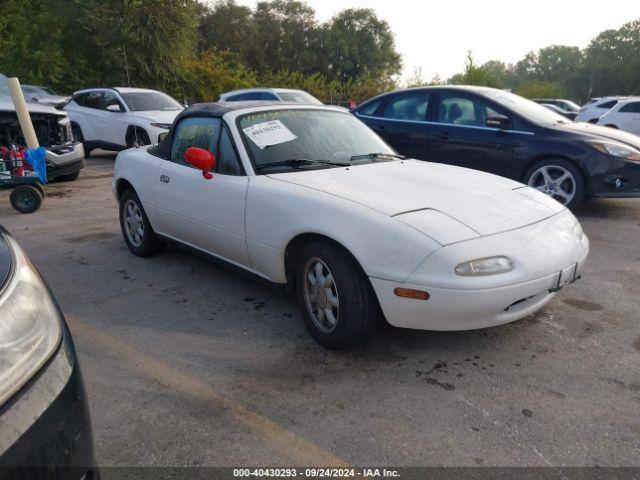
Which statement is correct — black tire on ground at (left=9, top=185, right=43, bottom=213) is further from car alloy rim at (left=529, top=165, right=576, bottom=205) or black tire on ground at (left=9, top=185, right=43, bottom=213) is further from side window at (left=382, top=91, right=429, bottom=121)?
car alloy rim at (left=529, top=165, right=576, bottom=205)

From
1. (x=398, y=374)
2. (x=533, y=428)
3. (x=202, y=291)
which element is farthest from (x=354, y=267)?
(x=202, y=291)

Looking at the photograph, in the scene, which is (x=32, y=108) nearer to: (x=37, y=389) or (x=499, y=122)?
(x=499, y=122)

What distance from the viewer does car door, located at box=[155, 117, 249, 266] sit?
359 centimetres

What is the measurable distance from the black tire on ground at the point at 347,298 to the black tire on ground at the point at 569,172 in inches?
168

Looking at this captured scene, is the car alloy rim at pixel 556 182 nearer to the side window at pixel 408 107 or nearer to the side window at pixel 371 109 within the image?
the side window at pixel 408 107

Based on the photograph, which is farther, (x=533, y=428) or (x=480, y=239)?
(x=480, y=239)

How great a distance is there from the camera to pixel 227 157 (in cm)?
375

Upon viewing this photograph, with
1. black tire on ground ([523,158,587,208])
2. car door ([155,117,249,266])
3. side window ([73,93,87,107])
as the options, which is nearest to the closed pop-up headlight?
car door ([155,117,249,266])

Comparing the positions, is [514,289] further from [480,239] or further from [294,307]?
→ [294,307]

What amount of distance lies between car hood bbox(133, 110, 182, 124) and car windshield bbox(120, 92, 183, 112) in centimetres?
25

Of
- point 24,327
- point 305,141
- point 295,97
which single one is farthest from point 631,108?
point 24,327

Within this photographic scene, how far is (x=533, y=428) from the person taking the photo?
2375mm

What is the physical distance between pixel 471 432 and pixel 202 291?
240 centimetres

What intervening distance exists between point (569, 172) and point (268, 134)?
4129 millimetres
